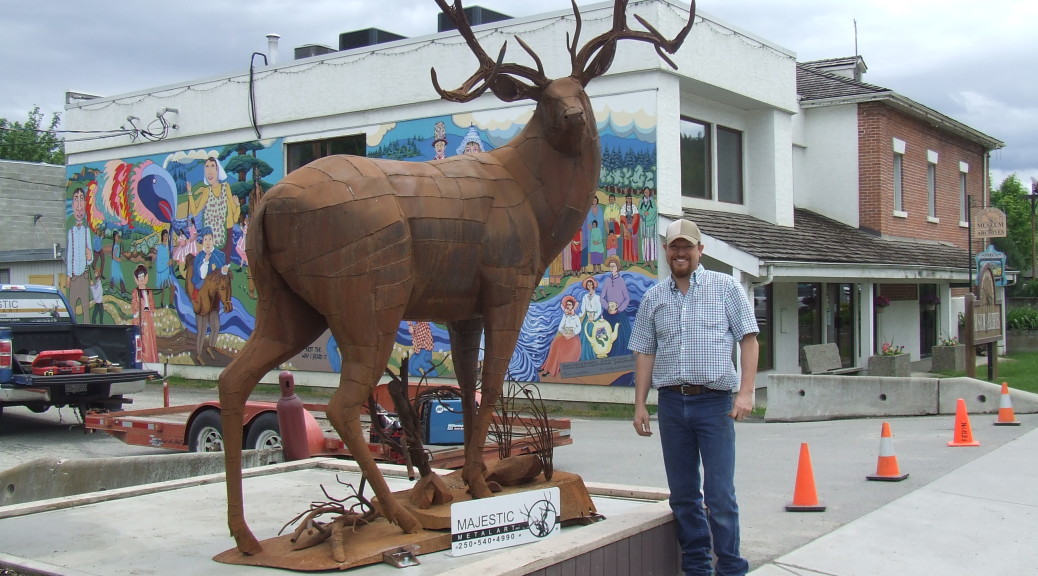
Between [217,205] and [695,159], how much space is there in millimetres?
9634

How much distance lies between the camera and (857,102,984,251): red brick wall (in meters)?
19.7

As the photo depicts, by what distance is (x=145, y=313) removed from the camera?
20094mm

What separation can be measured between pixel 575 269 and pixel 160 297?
9.95m

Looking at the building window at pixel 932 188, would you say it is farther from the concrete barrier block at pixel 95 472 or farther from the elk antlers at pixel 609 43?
the elk antlers at pixel 609 43

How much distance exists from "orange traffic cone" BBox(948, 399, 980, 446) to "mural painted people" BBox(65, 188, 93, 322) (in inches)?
719

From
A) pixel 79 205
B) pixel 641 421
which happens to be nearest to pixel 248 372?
pixel 641 421

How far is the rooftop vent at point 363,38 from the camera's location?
1817cm

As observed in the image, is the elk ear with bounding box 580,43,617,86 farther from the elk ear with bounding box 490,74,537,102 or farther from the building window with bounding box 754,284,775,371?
the building window with bounding box 754,284,775,371

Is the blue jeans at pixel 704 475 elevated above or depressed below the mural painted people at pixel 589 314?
below

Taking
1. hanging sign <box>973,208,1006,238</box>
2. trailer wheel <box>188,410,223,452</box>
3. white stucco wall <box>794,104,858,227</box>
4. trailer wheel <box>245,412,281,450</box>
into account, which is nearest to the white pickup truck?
trailer wheel <box>188,410,223,452</box>

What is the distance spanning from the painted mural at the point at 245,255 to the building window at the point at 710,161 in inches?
70.3

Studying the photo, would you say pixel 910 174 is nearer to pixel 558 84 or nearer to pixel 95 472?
pixel 558 84

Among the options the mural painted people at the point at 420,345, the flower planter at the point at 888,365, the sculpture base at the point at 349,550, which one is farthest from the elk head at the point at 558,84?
the flower planter at the point at 888,365

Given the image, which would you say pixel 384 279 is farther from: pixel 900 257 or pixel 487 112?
pixel 900 257
